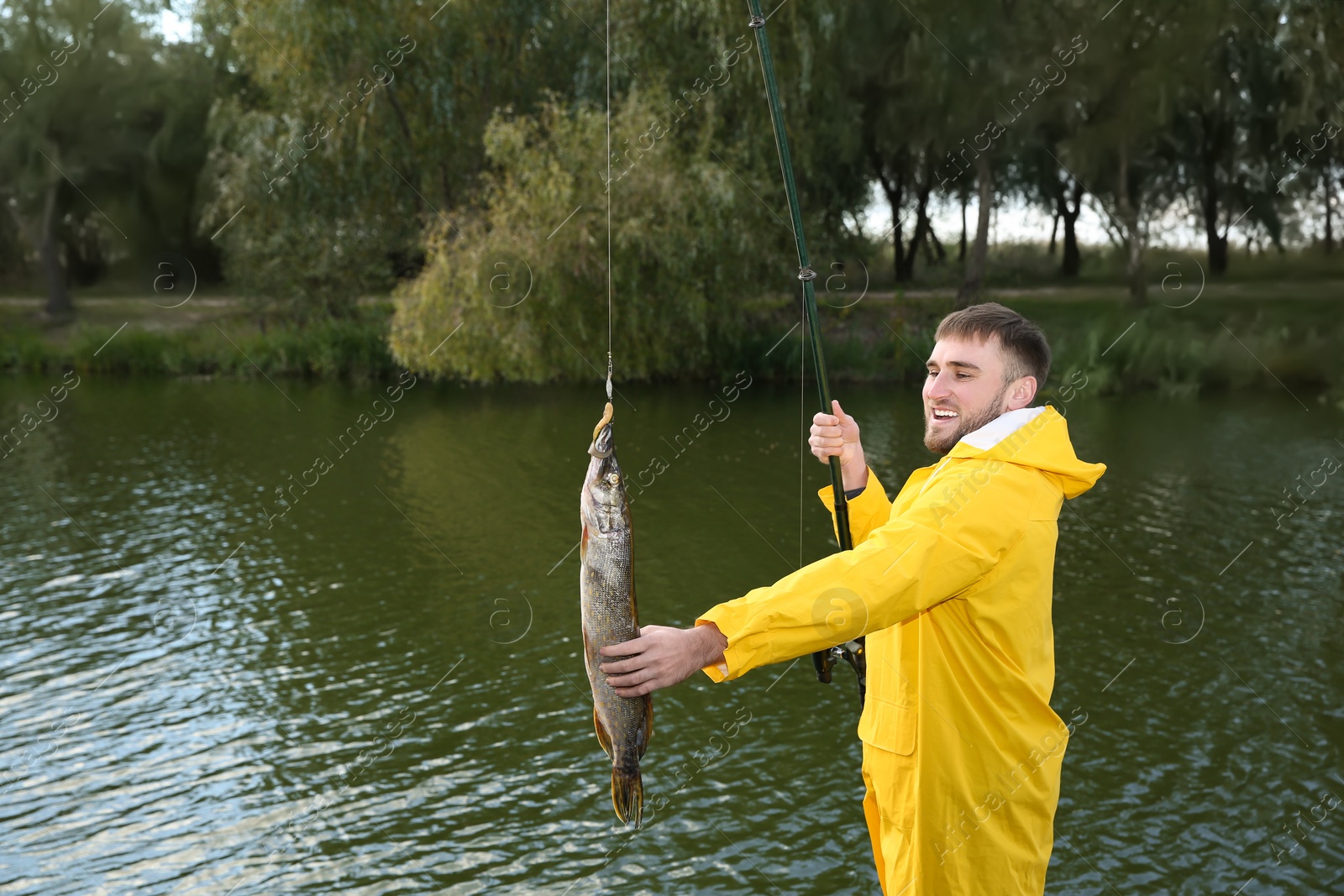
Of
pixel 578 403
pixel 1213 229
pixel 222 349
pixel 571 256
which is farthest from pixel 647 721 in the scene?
pixel 222 349

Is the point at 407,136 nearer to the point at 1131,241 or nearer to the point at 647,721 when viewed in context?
the point at 1131,241

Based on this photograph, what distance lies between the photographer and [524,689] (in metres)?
9.58

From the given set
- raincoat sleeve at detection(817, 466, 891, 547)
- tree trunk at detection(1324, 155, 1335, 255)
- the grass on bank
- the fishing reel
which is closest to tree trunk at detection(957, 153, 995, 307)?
tree trunk at detection(1324, 155, 1335, 255)

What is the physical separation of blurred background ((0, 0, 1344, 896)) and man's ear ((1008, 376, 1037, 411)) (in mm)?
4685

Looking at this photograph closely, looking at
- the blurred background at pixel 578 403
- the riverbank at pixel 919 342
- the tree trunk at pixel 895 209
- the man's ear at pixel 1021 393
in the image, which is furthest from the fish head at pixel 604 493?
the tree trunk at pixel 895 209

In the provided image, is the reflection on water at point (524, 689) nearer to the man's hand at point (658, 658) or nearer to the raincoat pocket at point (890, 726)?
the raincoat pocket at point (890, 726)

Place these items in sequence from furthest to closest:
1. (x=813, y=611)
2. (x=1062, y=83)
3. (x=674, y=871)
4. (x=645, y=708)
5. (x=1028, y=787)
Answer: (x=1062, y=83)
(x=674, y=871)
(x=1028, y=787)
(x=645, y=708)
(x=813, y=611)

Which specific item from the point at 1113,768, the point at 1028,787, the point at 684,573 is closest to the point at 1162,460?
the point at 684,573

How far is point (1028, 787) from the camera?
2814mm

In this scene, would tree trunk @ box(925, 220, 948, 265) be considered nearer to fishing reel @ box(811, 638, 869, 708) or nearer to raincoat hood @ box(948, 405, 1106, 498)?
fishing reel @ box(811, 638, 869, 708)

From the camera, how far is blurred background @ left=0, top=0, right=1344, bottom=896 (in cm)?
772

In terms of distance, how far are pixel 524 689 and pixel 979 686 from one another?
23.7 ft

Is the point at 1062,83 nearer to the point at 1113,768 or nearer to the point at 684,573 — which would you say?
the point at 684,573

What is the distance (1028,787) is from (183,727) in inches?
304
